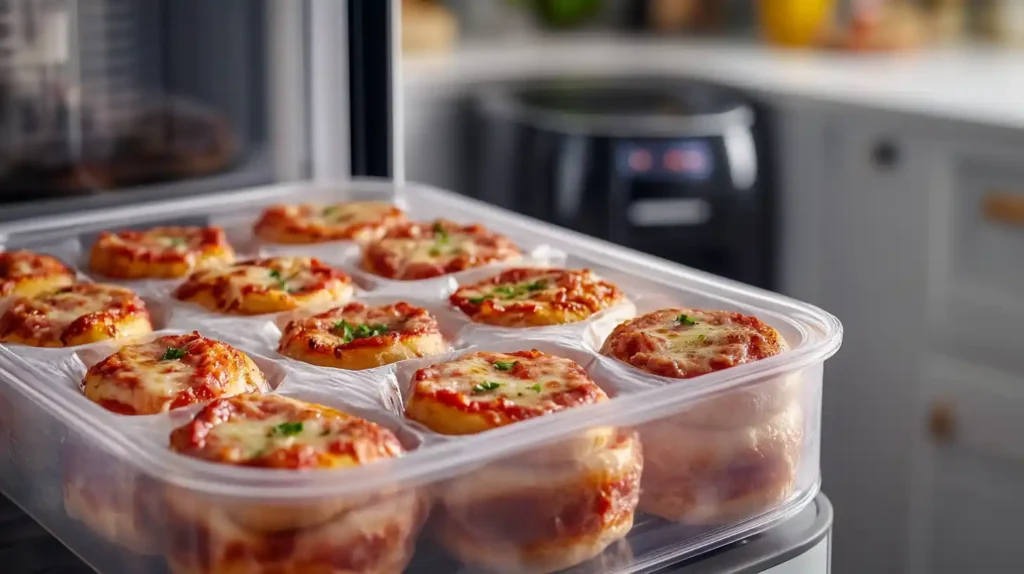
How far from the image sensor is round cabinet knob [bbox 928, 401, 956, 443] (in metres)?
2.35

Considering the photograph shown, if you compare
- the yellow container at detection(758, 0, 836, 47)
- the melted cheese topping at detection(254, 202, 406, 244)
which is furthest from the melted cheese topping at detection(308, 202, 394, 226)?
the yellow container at detection(758, 0, 836, 47)

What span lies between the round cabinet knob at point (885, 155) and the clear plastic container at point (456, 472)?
139cm

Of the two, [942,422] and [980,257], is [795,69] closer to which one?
[980,257]

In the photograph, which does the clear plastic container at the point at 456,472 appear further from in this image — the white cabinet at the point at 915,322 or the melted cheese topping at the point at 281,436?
the white cabinet at the point at 915,322

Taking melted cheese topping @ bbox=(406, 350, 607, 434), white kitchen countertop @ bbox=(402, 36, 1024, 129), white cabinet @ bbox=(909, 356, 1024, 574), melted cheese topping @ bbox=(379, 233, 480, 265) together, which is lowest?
white cabinet @ bbox=(909, 356, 1024, 574)

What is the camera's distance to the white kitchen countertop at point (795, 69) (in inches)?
94.3

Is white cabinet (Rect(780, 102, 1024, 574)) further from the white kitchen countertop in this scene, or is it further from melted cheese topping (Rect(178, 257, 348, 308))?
melted cheese topping (Rect(178, 257, 348, 308))

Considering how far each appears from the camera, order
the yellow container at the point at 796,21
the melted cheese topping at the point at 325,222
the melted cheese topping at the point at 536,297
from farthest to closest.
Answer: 1. the yellow container at the point at 796,21
2. the melted cheese topping at the point at 325,222
3. the melted cheese topping at the point at 536,297

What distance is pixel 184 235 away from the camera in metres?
1.29

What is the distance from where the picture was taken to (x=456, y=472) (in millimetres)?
771

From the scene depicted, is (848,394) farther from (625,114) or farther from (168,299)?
(168,299)

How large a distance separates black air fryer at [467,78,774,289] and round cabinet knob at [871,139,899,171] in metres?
0.24

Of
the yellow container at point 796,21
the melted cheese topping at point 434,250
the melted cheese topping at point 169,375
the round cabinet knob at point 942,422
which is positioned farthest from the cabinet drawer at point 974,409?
the melted cheese topping at point 169,375

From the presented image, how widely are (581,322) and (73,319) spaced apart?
387mm
